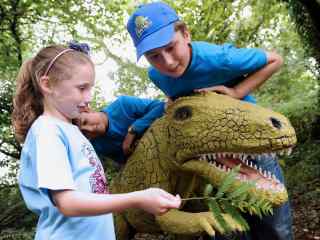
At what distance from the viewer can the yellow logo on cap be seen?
1849mm

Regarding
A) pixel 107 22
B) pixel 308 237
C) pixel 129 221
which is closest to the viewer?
pixel 129 221

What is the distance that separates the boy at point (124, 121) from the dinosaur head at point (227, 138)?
11.6 inches

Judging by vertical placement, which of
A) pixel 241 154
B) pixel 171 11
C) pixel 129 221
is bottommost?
pixel 129 221

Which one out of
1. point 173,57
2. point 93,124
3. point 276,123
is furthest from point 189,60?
point 93,124

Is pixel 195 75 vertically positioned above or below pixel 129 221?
above

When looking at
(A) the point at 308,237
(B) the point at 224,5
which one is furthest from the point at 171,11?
(B) the point at 224,5

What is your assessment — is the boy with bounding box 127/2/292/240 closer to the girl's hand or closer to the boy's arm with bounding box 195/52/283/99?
the boy's arm with bounding box 195/52/283/99

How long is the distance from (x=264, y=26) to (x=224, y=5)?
224cm

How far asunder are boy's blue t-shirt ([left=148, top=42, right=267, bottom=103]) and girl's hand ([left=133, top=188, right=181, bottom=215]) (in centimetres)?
76

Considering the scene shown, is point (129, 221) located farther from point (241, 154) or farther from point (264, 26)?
point (264, 26)

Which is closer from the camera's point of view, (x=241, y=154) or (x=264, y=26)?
(x=241, y=154)

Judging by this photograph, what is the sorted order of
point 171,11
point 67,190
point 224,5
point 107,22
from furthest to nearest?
point 107,22 < point 224,5 < point 171,11 < point 67,190

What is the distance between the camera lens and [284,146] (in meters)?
1.63

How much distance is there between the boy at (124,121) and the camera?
84.7 inches
